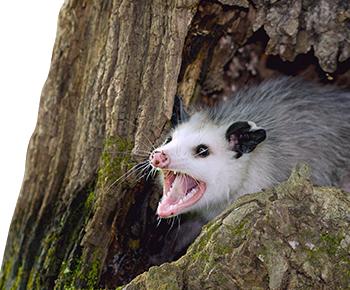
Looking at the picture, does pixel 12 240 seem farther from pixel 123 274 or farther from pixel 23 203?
pixel 123 274

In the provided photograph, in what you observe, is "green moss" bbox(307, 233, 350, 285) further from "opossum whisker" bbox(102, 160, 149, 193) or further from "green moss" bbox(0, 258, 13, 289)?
"green moss" bbox(0, 258, 13, 289)

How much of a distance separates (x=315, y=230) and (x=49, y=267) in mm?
1327

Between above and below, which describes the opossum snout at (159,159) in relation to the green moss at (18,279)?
above

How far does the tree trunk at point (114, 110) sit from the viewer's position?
3.54 meters

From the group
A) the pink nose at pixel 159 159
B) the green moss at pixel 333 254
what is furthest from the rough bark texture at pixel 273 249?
the pink nose at pixel 159 159

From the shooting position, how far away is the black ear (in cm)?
357

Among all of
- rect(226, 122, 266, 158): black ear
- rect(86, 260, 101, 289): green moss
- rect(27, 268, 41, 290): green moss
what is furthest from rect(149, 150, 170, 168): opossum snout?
rect(27, 268, 41, 290): green moss

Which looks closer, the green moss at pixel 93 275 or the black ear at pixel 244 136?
the green moss at pixel 93 275

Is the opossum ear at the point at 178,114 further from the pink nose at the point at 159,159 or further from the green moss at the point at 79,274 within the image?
the green moss at the point at 79,274

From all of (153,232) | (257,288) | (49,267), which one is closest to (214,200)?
(153,232)

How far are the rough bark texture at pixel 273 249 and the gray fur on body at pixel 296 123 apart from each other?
89 centimetres

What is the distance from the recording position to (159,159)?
133 inches

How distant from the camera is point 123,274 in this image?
11.7ft

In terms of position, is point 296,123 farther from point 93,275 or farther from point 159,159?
point 93,275
